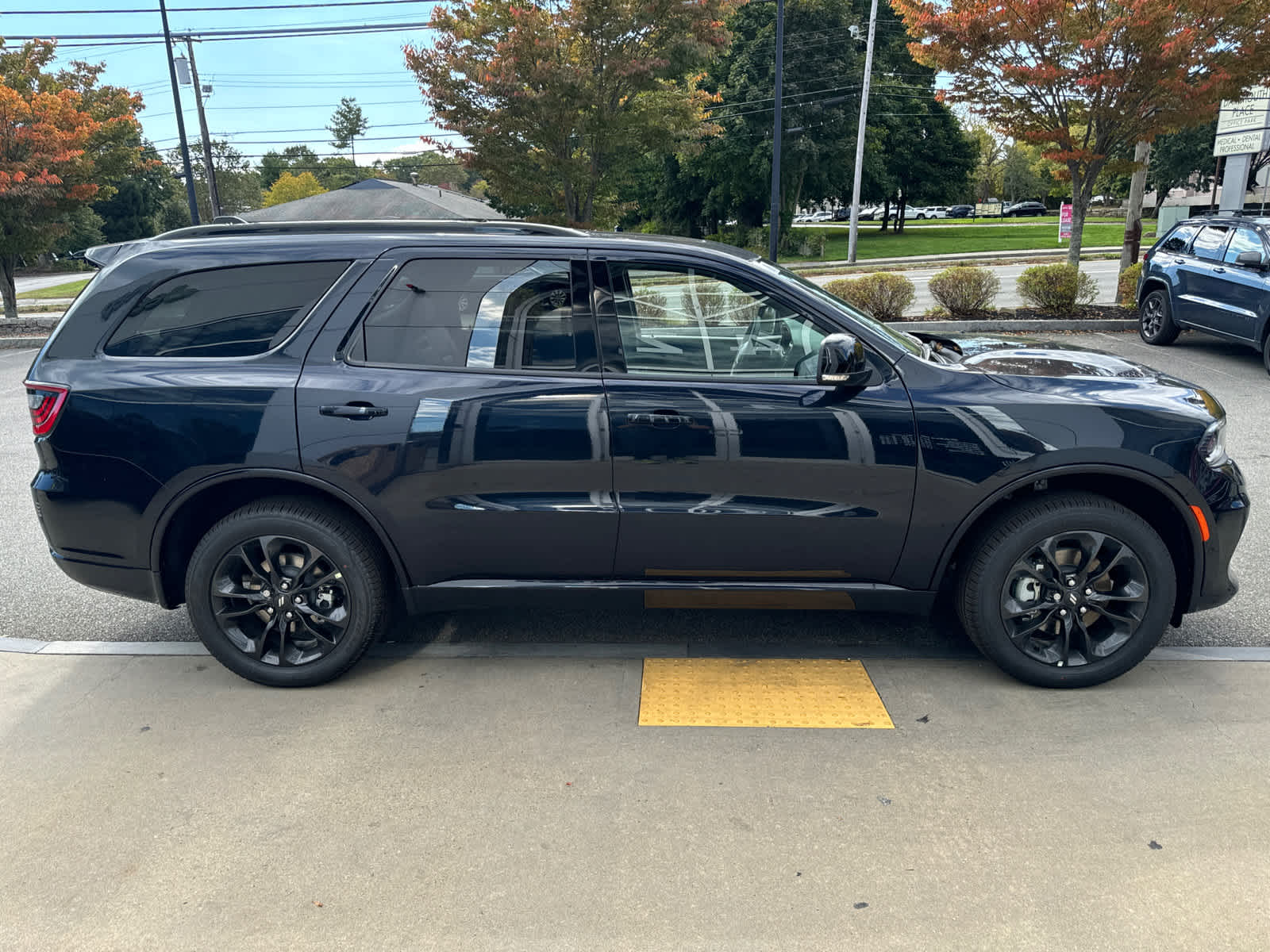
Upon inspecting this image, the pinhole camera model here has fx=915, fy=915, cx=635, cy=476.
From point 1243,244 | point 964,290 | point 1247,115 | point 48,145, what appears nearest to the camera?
point 1243,244

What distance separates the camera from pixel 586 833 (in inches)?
112

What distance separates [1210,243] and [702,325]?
1011 cm

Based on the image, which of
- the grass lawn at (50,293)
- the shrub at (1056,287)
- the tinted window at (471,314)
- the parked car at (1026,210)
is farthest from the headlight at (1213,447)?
the parked car at (1026,210)

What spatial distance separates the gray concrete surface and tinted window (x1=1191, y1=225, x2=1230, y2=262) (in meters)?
8.88

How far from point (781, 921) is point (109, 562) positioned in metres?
2.98

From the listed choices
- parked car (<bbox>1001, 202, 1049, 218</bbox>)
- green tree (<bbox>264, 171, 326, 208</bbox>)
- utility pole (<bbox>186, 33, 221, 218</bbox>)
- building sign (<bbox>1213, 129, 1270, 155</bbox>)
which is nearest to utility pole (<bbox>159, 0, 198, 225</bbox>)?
utility pole (<bbox>186, 33, 221, 218</bbox>)

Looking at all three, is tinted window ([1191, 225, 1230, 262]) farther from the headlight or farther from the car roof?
the car roof

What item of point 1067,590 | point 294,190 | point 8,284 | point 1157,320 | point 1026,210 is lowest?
point 1157,320

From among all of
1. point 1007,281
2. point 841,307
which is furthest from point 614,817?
point 1007,281

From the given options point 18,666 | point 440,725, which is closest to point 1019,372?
point 440,725

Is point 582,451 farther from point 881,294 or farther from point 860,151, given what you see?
point 860,151

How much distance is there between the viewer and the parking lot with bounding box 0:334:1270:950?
249 cm

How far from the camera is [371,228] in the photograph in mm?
3820

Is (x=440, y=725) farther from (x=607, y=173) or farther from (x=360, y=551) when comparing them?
(x=607, y=173)
